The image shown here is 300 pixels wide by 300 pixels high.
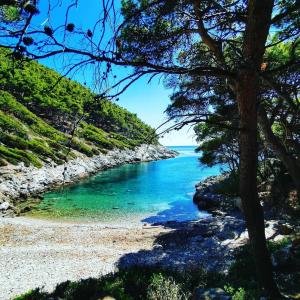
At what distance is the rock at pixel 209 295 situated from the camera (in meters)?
5.19

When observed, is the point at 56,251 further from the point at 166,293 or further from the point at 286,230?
the point at 166,293

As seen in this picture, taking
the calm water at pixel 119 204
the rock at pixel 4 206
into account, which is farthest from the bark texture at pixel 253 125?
the rock at pixel 4 206

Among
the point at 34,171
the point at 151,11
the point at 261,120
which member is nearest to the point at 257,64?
the point at 151,11

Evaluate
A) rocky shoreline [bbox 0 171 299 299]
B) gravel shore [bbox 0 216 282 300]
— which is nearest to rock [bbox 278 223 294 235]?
rocky shoreline [bbox 0 171 299 299]

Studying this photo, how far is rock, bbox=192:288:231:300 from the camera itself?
5188 mm

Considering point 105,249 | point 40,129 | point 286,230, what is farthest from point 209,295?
point 40,129

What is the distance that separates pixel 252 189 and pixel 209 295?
6.72 feet

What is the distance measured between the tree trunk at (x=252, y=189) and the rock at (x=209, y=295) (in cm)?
88

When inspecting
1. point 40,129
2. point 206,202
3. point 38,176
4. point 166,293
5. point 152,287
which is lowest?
point 152,287

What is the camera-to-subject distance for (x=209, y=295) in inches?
208

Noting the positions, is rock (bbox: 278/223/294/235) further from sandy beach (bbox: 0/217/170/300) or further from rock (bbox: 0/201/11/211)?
rock (bbox: 0/201/11/211)

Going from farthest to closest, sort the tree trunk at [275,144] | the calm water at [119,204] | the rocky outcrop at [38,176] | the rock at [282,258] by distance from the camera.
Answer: the rocky outcrop at [38,176], the calm water at [119,204], the tree trunk at [275,144], the rock at [282,258]

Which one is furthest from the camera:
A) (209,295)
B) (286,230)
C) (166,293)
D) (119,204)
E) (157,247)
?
(119,204)

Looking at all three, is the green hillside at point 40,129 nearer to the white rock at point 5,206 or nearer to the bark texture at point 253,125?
the white rock at point 5,206
